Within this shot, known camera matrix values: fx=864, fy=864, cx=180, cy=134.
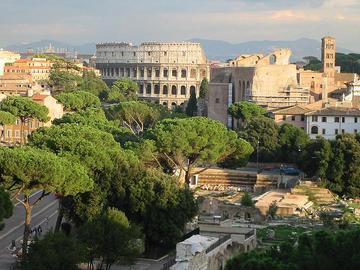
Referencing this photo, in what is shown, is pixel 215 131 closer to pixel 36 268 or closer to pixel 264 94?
pixel 36 268

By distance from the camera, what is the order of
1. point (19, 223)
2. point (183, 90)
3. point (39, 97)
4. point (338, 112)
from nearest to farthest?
1. point (19, 223)
2. point (338, 112)
3. point (39, 97)
4. point (183, 90)

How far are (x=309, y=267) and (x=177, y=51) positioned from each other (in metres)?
118

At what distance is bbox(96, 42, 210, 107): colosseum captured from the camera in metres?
130

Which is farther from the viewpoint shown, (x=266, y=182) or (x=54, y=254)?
(x=266, y=182)

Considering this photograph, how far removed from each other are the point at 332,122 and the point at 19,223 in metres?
29.6

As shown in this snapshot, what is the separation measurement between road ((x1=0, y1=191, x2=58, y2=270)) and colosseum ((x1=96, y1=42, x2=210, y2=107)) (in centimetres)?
8268

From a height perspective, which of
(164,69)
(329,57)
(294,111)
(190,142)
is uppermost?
(329,57)

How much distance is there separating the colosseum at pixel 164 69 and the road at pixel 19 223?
8268 cm

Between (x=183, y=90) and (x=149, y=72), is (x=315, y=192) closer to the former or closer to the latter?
(x=183, y=90)

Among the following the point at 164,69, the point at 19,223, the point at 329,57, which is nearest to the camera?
the point at 19,223

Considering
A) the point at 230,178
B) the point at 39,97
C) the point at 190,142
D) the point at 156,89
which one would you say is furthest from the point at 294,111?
the point at 156,89

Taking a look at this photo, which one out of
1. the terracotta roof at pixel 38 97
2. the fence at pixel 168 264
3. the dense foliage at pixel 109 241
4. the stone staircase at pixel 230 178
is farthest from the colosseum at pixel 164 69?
the dense foliage at pixel 109 241

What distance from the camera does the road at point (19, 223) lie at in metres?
31.5

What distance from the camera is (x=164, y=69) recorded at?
134 meters
